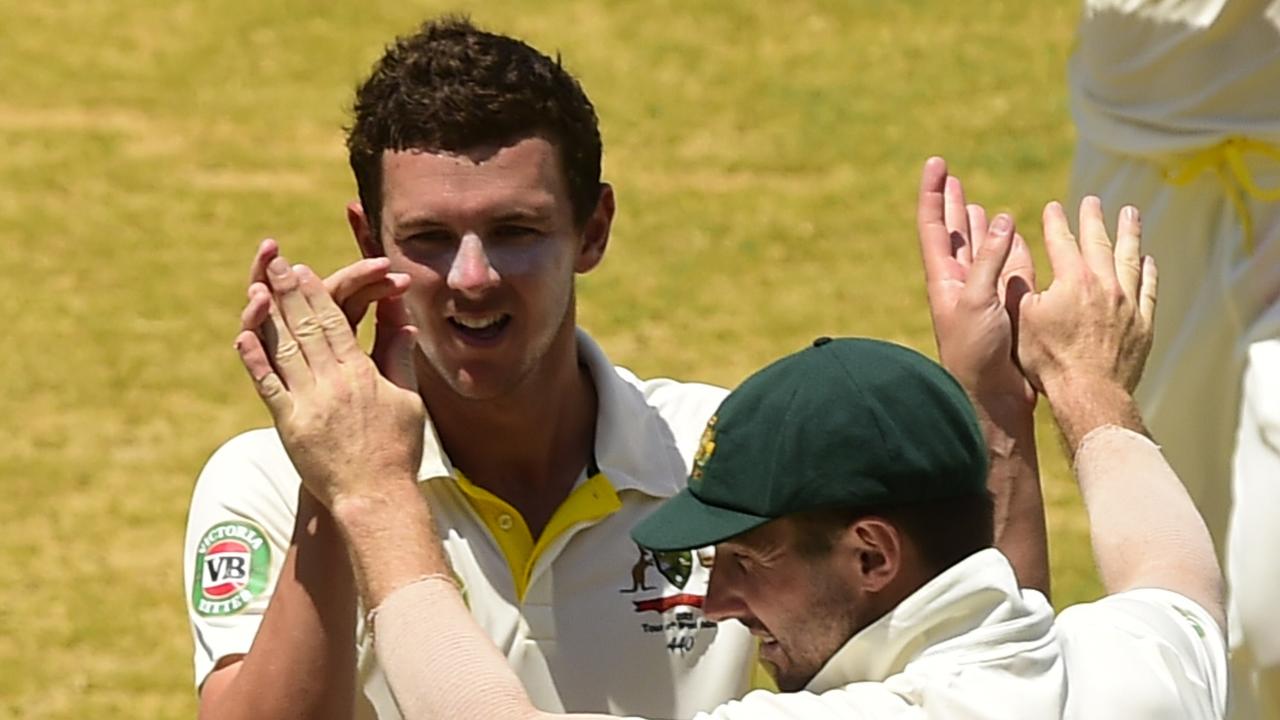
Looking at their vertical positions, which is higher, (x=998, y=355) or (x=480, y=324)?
(x=480, y=324)

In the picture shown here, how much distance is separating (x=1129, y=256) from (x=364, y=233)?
4.14 ft

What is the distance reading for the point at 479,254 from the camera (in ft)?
13.1

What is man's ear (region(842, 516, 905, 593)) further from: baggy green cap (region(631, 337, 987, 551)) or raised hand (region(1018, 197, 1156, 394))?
raised hand (region(1018, 197, 1156, 394))

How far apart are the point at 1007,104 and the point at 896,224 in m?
1.55

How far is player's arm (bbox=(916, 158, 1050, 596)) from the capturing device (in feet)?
13.1

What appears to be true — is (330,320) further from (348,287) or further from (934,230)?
(934,230)

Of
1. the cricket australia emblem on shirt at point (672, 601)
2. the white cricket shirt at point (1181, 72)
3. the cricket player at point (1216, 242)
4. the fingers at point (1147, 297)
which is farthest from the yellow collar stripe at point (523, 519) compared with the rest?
the white cricket shirt at point (1181, 72)

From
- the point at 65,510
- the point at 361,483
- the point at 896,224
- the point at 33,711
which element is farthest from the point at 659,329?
the point at 361,483

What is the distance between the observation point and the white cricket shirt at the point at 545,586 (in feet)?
12.9

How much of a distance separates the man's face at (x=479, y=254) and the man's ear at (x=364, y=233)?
0.15 feet

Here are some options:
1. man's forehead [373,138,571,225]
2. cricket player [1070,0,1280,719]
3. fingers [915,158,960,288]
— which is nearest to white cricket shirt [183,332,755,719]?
man's forehead [373,138,571,225]

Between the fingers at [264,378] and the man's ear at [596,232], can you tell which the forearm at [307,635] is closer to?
the fingers at [264,378]

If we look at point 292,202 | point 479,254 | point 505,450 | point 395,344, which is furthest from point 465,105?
point 292,202

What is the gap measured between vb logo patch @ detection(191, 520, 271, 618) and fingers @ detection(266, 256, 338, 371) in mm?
532
